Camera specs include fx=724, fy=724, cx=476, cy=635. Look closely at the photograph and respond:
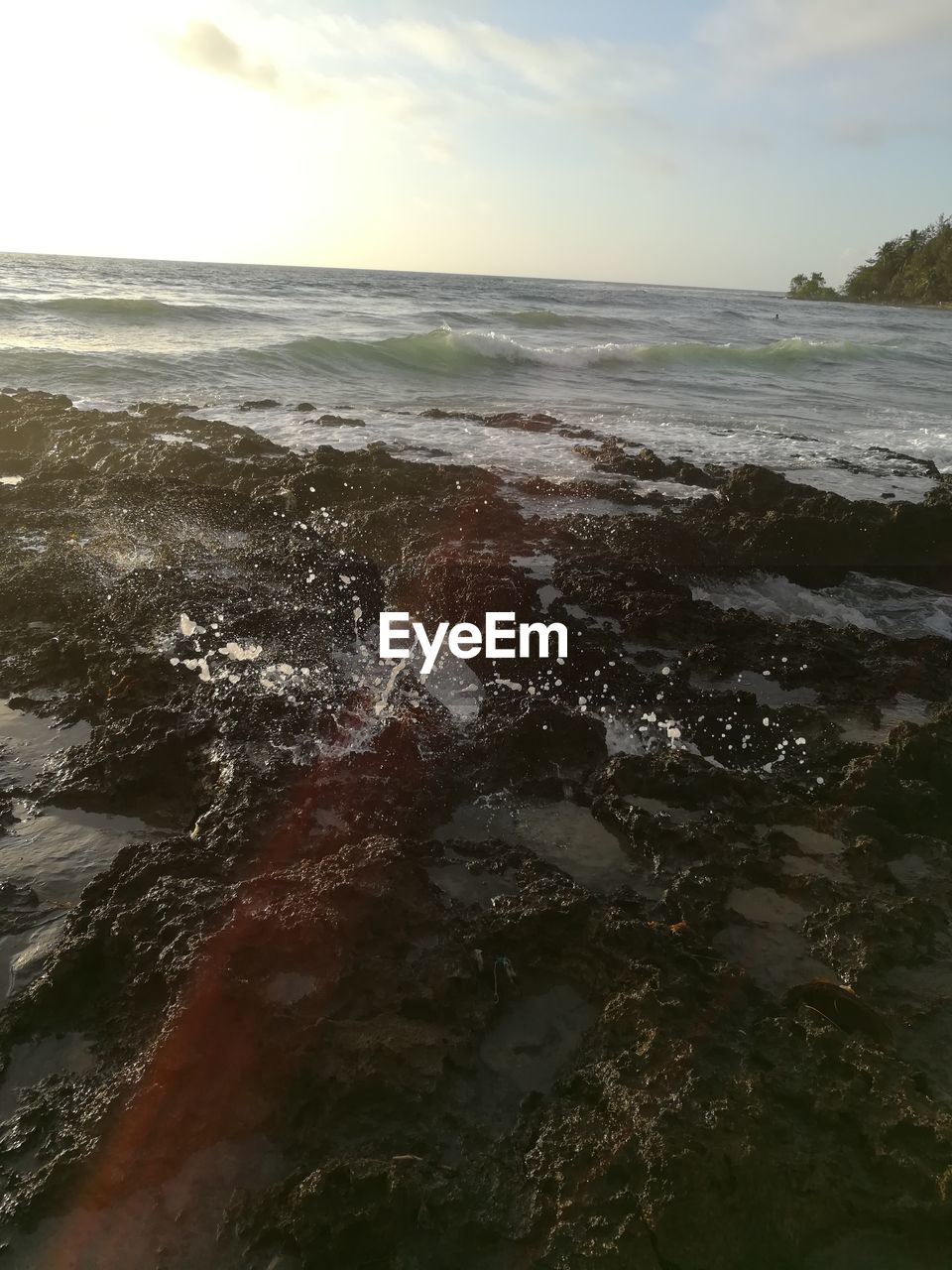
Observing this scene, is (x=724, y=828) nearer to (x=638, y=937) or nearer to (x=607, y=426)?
(x=638, y=937)

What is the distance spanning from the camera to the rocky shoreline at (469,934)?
6.95ft

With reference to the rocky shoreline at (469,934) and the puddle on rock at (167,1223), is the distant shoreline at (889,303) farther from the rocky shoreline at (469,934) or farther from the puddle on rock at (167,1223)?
the puddle on rock at (167,1223)

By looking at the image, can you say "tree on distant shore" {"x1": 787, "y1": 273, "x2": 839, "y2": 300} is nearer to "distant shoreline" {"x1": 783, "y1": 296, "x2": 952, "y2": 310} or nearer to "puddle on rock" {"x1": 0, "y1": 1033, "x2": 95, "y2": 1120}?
"distant shoreline" {"x1": 783, "y1": 296, "x2": 952, "y2": 310}

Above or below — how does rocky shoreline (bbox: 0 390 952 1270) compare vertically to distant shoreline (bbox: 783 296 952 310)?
below

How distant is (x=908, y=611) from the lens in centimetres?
634

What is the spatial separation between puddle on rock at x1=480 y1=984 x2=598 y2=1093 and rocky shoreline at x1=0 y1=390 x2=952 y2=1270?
16 mm

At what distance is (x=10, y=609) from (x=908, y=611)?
289 inches

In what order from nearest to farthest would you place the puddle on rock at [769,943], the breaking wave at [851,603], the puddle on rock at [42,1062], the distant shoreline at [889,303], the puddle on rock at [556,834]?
the puddle on rock at [42,1062], the puddle on rock at [769,943], the puddle on rock at [556,834], the breaking wave at [851,603], the distant shoreline at [889,303]

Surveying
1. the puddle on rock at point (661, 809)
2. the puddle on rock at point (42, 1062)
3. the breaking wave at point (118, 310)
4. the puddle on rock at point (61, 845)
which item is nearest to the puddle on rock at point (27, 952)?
the puddle on rock at point (61, 845)

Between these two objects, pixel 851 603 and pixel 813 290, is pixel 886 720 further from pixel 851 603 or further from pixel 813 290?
pixel 813 290

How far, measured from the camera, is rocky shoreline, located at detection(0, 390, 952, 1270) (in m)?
2.12

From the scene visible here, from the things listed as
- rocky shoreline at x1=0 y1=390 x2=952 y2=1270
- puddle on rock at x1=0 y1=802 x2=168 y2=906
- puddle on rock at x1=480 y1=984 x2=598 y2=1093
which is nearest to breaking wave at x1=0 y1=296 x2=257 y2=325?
rocky shoreline at x1=0 y1=390 x2=952 y2=1270

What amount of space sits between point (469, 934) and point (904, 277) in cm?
8949

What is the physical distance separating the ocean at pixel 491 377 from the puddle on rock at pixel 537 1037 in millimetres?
7651
